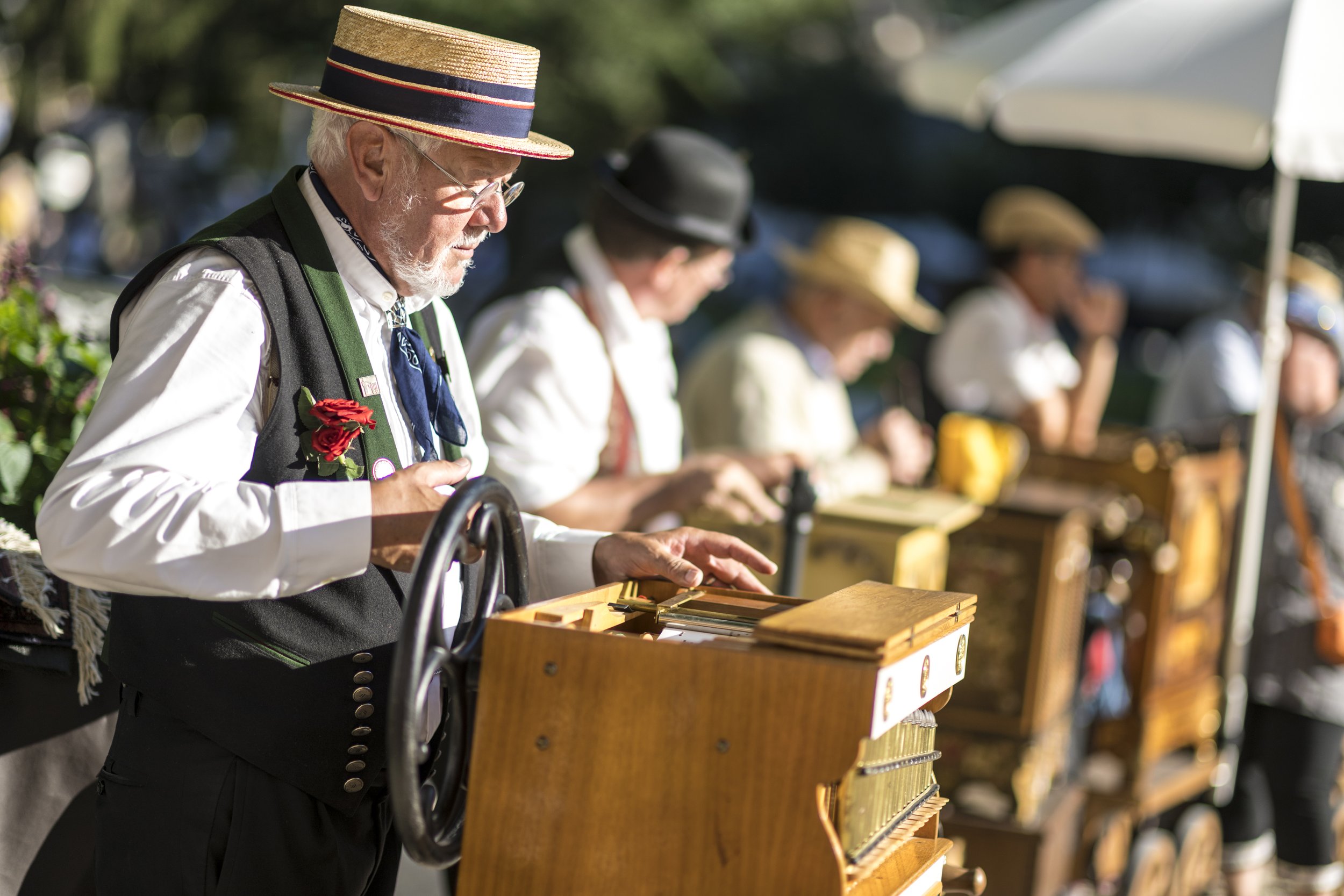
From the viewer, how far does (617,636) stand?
140 cm

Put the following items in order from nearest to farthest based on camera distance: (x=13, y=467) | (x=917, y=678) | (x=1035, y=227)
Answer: (x=917, y=678), (x=13, y=467), (x=1035, y=227)

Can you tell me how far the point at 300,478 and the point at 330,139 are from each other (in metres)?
0.49

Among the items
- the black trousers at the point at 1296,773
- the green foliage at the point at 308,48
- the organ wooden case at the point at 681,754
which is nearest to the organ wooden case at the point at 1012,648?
the black trousers at the point at 1296,773

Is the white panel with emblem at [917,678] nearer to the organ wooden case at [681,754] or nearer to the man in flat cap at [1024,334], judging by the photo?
the organ wooden case at [681,754]

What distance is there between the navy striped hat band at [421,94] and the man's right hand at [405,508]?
48 centimetres

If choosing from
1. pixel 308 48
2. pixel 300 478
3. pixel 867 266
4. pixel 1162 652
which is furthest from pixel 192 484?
pixel 308 48

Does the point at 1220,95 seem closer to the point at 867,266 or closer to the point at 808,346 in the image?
the point at 867,266

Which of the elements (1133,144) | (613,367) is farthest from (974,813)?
(1133,144)

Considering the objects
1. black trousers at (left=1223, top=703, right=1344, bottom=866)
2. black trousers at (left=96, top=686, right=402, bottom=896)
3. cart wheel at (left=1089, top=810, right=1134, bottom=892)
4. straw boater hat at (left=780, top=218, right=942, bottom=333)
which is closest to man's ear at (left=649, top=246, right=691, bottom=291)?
straw boater hat at (left=780, top=218, right=942, bottom=333)

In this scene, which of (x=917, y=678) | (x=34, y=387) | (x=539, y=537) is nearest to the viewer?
(x=917, y=678)

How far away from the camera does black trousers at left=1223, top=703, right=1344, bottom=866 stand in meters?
3.86

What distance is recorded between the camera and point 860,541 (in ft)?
10.2

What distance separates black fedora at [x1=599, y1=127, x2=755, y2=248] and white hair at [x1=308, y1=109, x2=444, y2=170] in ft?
4.40

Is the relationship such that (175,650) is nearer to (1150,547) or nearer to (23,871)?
(23,871)
